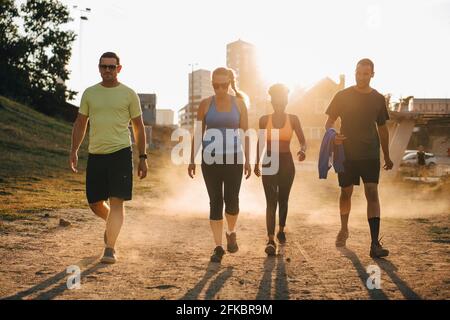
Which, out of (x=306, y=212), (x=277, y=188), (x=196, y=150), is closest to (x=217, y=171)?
(x=196, y=150)

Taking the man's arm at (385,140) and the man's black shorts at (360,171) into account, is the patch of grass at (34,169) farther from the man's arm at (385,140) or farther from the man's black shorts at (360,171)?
the man's arm at (385,140)

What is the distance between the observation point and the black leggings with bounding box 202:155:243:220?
627cm

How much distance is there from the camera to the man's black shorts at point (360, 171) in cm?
664

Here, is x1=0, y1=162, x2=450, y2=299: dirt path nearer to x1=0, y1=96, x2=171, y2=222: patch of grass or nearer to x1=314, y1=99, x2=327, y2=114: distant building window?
x1=0, y1=96, x2=171, y2=222: patch of grass

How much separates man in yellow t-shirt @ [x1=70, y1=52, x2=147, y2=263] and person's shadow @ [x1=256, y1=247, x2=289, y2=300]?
5.21ft

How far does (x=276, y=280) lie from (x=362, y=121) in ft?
8.03

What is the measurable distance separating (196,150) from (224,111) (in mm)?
522

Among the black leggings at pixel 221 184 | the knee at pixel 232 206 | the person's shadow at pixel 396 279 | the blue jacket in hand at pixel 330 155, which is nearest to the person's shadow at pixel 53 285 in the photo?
the black leggings at pixel 221 184

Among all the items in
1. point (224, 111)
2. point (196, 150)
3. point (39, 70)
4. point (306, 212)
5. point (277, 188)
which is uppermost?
point (39, 70)

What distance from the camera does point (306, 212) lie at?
1192 centimetres

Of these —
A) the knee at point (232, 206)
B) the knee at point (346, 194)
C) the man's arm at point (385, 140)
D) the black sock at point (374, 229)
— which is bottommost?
the black sock at point (374, 229)

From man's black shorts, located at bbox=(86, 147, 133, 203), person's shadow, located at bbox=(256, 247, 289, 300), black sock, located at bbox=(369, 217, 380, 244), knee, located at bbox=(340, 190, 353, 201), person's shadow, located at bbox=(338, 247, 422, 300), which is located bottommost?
person's shadow, located at bbox=(256, 247, 289, 300)

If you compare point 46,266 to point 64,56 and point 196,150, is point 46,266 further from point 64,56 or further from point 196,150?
point 64,56

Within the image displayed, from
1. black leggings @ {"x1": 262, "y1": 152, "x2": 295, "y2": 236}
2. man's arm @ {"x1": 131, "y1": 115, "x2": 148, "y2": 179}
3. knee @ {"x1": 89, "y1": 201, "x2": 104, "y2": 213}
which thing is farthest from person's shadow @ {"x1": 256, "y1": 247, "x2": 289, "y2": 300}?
knee @ {"x1": 89, "y1": 201, "x2": 104, "y2": 213}
